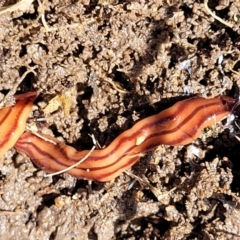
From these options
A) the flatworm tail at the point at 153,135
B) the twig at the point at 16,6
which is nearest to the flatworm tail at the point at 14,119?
the flatworm tail at the point at 153,135

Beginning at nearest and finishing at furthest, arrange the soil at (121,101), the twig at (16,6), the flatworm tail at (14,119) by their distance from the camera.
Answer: the twig at (16,6), the soil at (121,101), the flatworm tail at (14,119)

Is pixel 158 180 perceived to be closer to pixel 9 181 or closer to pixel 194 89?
pixel 194 89

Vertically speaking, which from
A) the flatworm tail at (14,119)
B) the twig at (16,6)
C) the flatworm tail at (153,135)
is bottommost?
the flatworm tail at (153,135)

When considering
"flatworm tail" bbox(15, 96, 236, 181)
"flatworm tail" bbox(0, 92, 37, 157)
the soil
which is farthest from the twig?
"flatworm tail" bbox(15, 96, 236, 181)

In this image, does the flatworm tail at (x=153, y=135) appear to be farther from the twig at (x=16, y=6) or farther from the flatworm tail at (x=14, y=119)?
the twig at (x=16, y=6)

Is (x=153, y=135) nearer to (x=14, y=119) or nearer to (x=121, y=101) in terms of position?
(x=121, y=101)

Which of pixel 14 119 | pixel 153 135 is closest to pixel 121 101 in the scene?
pixel 153 135
